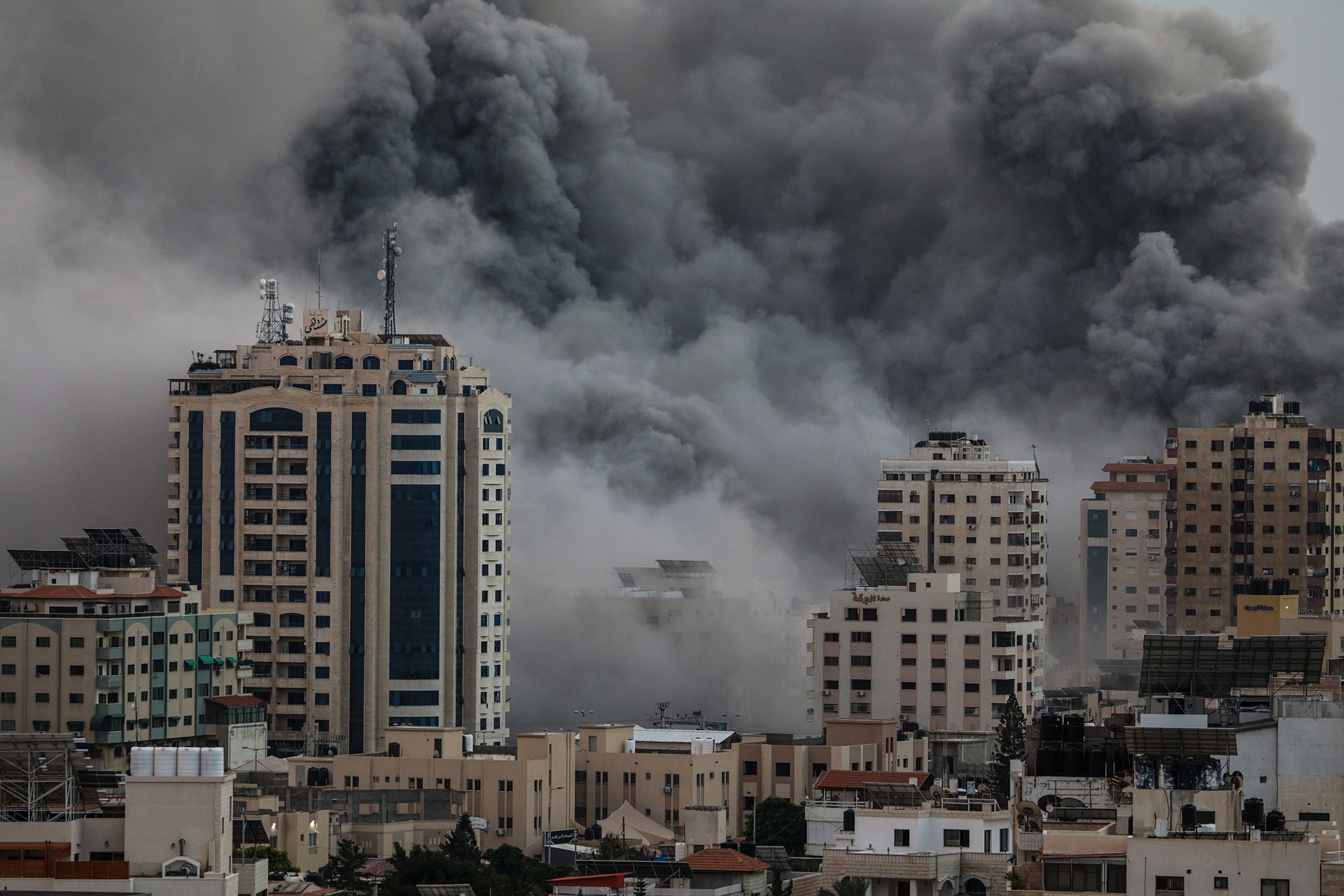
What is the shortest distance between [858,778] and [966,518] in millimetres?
27961

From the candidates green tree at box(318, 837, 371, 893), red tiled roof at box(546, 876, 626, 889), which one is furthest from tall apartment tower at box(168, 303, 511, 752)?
red tiled roof at box(546, 876, 626, 889)

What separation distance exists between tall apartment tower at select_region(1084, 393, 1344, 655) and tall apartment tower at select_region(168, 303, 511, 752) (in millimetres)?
23200

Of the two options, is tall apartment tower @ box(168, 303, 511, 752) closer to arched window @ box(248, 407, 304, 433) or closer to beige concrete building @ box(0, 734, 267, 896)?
arched window @ box(248, 407, 304, 433)

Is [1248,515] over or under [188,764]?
over

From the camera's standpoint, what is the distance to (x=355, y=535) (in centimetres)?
6844

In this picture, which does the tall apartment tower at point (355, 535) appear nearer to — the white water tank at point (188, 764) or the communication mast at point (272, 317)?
the communication mast at point (272, 317)

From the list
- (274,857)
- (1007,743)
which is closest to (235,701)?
(1007,743)

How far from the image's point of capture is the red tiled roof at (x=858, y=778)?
51.7m

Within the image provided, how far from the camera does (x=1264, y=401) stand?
284ft

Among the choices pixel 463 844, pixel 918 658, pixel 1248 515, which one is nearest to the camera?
pixel 463 844

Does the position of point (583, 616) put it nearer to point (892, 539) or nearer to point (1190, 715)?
point (892, 539)

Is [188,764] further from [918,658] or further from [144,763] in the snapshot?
[918,658]

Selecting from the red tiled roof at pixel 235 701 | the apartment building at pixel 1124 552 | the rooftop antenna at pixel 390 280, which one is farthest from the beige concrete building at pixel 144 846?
the apartment building at pixel 1124 552

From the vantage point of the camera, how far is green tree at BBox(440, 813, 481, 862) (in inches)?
1767
